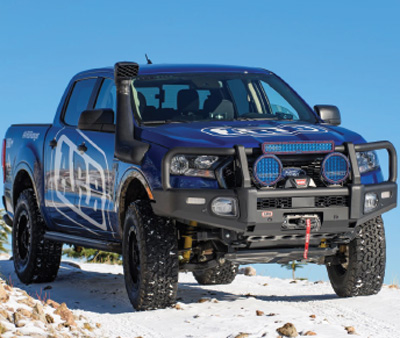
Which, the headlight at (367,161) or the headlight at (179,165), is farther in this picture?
the headlight at (367,161)

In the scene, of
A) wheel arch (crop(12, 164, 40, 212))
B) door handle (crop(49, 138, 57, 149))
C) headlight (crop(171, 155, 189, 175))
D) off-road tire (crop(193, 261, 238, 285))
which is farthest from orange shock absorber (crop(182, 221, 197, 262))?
wheel arch (crop(12, 164, 40, 212))

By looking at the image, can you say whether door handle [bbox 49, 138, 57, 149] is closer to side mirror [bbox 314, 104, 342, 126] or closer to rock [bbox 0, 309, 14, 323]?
side mirror [bbox 314, 104, 342, 126]

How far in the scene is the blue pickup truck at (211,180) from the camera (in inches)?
294

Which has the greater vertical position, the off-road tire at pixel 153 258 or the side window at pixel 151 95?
the side window at pixel 151 95

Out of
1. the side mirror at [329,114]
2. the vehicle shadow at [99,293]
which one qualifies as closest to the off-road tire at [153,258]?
the vehicle shadow at [99,293]

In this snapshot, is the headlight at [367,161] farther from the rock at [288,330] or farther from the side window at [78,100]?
the side window at [78,100]

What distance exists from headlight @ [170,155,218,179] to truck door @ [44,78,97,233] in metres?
2.21

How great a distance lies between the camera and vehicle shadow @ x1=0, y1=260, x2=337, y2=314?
29.1 feet

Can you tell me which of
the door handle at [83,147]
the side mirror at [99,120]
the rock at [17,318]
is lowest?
the rock at [17,318]

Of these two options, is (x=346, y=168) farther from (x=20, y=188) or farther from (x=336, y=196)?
(x=20, y=188)

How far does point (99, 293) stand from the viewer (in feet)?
32.2

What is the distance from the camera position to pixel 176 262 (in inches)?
309

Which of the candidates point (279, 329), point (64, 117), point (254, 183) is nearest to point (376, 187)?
point (254, 183)

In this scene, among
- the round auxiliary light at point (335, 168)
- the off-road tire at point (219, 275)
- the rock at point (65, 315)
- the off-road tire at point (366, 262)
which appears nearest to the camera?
the rock at point (65, 315)
